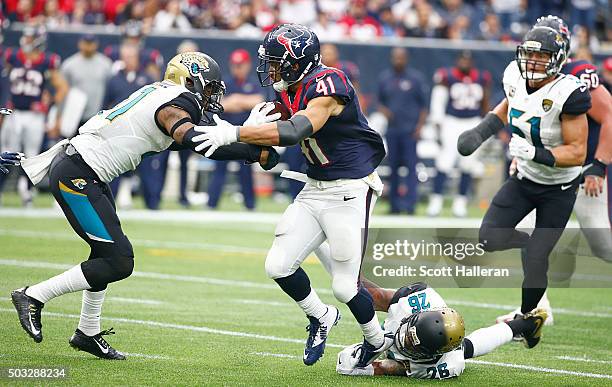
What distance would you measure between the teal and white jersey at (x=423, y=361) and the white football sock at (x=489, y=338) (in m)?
0.13

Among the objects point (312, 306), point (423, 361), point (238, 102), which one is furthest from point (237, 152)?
point (238, 102)

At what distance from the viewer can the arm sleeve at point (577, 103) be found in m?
6.16

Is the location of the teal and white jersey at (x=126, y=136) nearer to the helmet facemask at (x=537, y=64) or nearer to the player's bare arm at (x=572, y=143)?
the helmet facemask at (x=537, y=64)

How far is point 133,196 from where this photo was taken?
15.4 metres

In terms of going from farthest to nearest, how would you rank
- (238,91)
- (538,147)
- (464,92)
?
(464,92), (238,91), (538,147)

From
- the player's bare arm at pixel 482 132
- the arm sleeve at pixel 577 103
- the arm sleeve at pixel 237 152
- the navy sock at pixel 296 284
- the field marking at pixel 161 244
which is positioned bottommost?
the field marking at pixel 161 244

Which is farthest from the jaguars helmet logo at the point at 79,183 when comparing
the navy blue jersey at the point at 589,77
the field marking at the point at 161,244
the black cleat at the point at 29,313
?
the field marking at the point at 161,244

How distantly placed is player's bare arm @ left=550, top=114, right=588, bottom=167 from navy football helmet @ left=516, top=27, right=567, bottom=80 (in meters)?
0.29

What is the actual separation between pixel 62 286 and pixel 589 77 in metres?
3.62

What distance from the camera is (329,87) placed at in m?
5.38

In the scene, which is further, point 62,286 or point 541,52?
point 541,52

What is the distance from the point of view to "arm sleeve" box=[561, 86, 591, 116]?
616 cm

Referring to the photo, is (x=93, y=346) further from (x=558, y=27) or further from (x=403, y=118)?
(x=403, y=118)

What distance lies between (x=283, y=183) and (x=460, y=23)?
4.09 meters
